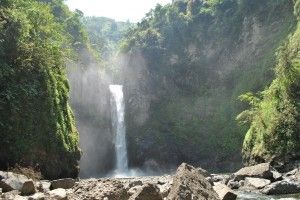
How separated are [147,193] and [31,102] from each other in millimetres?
17362

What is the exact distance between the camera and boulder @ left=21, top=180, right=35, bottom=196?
39.6 ft

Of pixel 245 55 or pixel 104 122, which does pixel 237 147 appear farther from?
pixel 104 122

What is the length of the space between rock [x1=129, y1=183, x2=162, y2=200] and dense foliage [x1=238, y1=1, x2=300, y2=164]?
1967cm

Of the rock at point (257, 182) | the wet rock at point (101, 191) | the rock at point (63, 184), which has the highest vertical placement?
the wet rock at point (101, 191)

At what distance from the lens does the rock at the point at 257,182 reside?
65.0ft

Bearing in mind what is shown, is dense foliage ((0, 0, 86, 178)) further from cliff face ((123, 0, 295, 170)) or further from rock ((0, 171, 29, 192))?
cliff face ((123, 0, 295, 170))

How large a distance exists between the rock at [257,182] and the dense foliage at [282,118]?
6.21 meters

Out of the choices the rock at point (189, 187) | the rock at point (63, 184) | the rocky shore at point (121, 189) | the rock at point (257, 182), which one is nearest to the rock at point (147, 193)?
the rocky shore at point (121, 189)

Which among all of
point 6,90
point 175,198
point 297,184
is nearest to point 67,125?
point 6,90

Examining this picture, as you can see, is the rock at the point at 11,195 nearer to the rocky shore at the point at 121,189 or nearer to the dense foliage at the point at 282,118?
the rocky shore at the point at 121,189

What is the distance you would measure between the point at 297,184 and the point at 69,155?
13.9 meters

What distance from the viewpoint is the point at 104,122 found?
193ft

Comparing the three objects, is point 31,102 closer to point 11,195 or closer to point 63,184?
point 63,184

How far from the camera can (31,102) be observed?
2422cm
